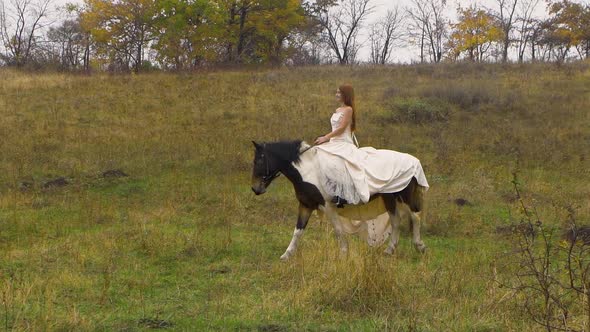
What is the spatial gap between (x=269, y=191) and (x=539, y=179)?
6.31 meters

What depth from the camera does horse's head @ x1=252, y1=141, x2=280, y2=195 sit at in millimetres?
7805

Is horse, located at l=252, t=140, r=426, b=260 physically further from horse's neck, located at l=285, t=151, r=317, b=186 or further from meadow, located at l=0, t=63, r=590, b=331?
meadow, located at l=0, t=63, r=590, b=331

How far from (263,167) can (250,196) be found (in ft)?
14.5

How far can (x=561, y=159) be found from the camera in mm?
15227

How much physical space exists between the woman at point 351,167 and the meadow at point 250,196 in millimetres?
709

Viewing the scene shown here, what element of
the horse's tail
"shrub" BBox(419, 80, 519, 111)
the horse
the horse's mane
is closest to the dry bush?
the horse's tail

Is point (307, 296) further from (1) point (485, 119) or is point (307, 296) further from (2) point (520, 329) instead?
(1) point (485, 119)

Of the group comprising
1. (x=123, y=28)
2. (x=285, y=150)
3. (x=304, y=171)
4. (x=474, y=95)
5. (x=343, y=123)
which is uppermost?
(x=123, y=28)

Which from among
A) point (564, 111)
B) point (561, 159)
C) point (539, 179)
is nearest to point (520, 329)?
point (539, 179)

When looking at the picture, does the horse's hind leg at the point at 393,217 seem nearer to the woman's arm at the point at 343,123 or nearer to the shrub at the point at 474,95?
the woman's arm at the point at 343,123

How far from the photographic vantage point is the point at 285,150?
25.7 feet

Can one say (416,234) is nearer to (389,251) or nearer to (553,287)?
(389,251)

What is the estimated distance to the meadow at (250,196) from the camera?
214 inches

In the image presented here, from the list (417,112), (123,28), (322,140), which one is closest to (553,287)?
(322,140)
